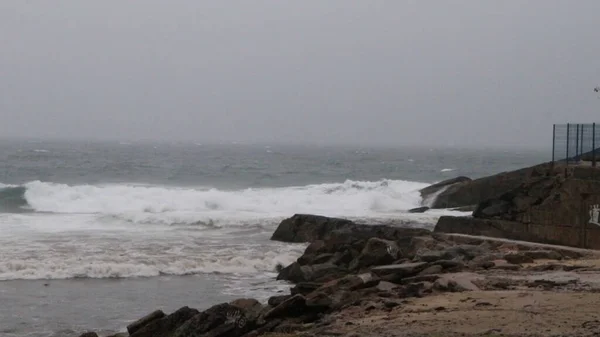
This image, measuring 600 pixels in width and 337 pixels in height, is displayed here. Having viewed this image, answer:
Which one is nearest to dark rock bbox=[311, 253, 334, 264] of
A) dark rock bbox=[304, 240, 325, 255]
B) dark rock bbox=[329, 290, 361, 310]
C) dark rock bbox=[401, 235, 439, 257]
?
dark rock bbox=[304, 240, 325, 255]

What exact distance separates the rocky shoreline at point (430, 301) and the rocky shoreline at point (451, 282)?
0.05ft

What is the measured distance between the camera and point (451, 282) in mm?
12812

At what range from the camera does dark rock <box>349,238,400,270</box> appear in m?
17.9

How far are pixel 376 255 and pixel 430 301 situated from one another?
6237mm

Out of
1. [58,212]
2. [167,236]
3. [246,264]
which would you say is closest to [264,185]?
[58,212]

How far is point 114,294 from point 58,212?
2090cm

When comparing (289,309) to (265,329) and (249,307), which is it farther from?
(249,307)

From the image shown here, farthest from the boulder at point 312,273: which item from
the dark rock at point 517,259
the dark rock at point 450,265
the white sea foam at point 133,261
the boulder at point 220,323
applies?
the boulder at point 220,323

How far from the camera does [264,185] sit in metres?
58.0

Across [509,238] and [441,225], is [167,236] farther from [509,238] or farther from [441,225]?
[509,238]

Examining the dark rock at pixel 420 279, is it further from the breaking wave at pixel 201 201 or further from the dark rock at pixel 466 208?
the breaking wave at pixel 201 201

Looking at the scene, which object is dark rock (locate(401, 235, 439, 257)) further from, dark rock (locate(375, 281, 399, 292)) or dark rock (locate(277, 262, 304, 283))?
dark rock (locate(375, 281, 399, 292))

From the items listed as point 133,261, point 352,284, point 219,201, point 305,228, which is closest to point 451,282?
point 352,284

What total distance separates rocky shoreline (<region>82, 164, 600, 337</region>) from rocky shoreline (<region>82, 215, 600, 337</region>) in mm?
16
